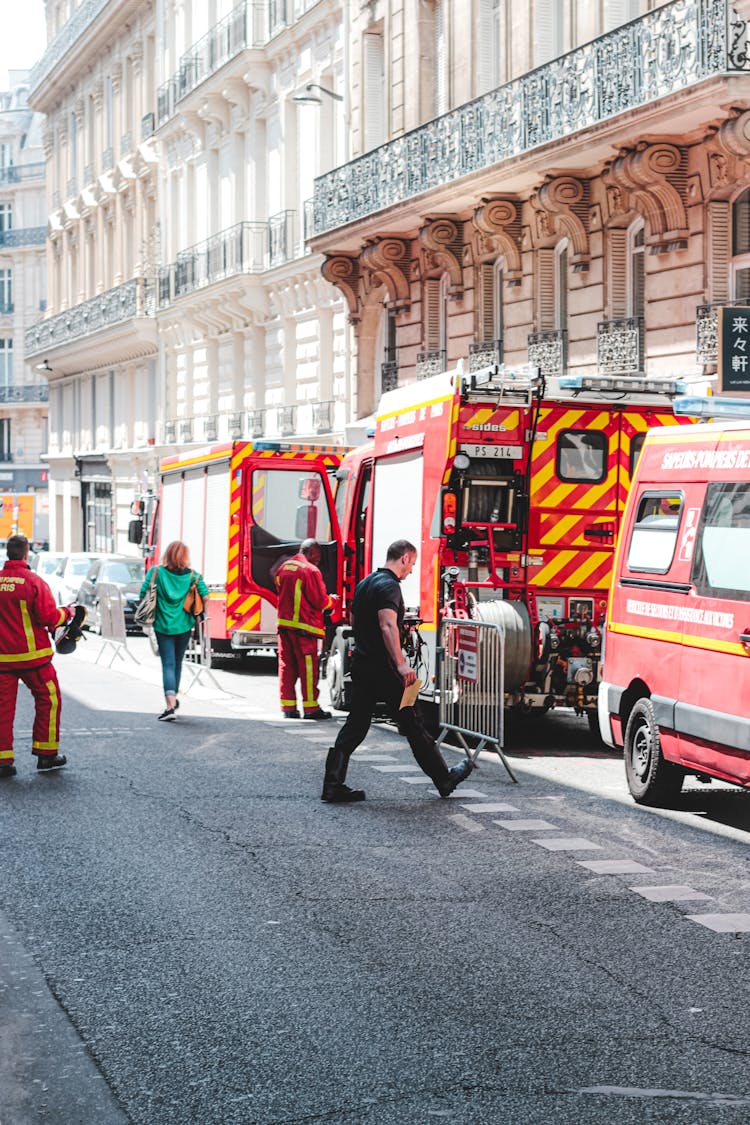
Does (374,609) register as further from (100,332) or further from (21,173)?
(21,173)

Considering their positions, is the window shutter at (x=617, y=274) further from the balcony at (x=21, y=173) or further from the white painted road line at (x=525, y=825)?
the balcony at (x=21, y=173)

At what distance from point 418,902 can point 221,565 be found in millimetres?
14337

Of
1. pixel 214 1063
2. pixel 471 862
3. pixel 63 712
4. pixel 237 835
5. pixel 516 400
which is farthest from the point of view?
pixel 63 712

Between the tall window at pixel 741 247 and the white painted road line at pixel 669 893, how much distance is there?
43.5 feet

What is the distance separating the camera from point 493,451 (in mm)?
14383

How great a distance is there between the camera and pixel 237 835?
9.89 metres

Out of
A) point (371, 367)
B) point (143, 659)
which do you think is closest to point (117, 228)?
point (371, 367)

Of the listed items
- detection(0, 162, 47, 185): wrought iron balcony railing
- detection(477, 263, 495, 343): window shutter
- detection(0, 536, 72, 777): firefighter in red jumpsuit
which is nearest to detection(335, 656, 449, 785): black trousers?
detection(0, 536, 72, 777): firefighter in red jumpsuit

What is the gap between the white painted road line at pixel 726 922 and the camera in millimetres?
7676

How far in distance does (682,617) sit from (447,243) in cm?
1795

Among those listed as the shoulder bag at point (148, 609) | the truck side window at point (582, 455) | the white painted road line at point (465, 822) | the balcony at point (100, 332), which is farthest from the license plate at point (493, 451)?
the balcony at point (100, 332)

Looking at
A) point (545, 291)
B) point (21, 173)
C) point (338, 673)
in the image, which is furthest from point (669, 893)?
point (21, 173)

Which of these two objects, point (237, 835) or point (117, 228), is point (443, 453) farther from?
point (117, 228)

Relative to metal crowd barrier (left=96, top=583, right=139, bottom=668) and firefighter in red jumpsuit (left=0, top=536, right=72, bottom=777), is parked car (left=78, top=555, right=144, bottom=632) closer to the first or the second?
metal crowd barrier (left=96, top=583, right=139, bottom=668)
